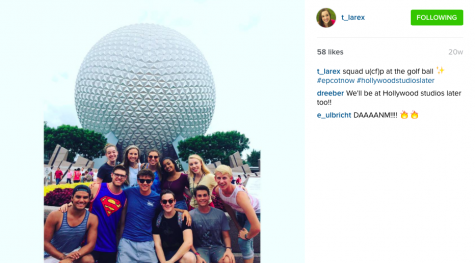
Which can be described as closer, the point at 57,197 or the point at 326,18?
the point at 326,18

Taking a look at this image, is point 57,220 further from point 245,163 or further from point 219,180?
point 245,163

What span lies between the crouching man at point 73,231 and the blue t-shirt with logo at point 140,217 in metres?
0.46

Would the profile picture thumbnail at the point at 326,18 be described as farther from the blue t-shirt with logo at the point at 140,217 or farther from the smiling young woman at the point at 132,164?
the blue t-shirt with logo at the point at 140,217

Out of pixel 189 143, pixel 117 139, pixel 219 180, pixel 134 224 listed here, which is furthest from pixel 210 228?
pixel 117 139

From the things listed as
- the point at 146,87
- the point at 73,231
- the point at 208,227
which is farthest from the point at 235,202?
the point at 146,87

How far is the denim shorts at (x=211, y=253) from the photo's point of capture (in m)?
5.11

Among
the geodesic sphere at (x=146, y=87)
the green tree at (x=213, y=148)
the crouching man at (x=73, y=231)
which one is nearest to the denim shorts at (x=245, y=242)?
the crouching man at (x=73, y=231)

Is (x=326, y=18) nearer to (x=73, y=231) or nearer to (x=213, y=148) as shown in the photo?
(x=73, y=231)

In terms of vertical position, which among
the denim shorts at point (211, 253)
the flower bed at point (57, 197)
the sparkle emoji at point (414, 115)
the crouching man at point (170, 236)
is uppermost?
the sparkle emoji at point (414, 115)

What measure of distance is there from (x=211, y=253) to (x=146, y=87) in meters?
9.07

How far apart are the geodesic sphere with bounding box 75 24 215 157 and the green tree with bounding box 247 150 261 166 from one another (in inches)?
216

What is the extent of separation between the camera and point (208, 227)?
5.15m

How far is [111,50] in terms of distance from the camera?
1316 centimetres

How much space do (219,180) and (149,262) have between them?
145 cm
